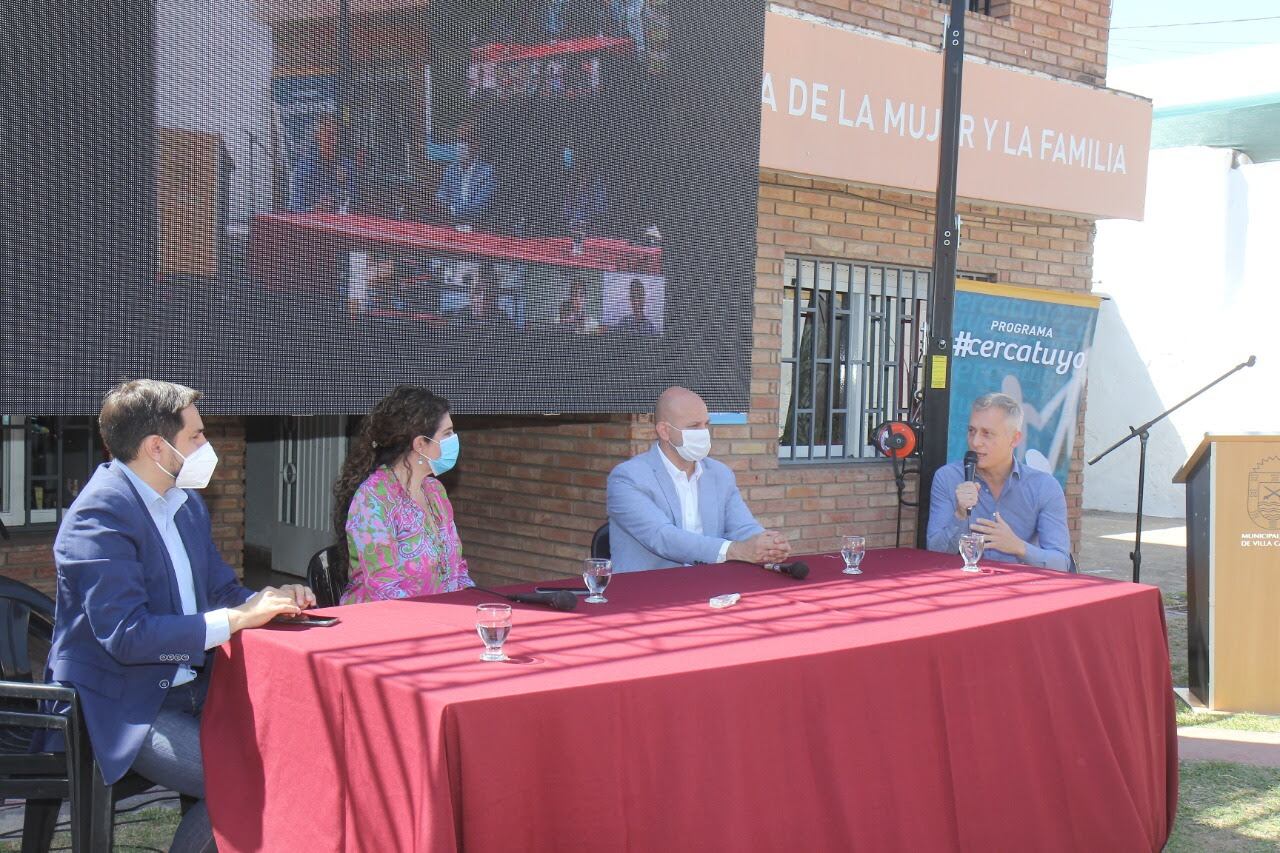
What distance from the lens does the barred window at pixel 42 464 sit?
19.7 ft

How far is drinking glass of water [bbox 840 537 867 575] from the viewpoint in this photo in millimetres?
4137

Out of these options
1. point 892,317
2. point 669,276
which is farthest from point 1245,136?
point 669,276

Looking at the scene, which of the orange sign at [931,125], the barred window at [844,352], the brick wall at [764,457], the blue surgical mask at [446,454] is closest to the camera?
the blue surgical mask at [446,454]

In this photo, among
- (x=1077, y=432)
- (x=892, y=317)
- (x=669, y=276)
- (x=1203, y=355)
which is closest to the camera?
(x=669, y=276)

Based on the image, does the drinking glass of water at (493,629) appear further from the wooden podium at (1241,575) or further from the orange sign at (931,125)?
the wooden podium at (1241,575)

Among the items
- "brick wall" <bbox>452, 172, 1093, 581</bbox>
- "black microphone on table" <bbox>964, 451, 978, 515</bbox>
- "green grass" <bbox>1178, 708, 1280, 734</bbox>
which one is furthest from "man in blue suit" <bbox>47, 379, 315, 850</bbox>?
"green grass" <bbox>1178, 708, 1280, 734</bbox>

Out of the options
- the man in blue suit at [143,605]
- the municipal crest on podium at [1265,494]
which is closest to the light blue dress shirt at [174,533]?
the man in blue suit at [143,605]

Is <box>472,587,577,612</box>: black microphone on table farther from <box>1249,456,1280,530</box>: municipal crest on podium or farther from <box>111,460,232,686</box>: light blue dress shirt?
<box>1249,456,1280,530</box>: municipal crest on podium

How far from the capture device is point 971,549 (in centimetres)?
425

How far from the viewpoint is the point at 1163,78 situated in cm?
Result: 1688

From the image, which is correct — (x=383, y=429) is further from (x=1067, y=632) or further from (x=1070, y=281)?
(x=1070, y=281)

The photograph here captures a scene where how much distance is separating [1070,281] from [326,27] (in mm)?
5880

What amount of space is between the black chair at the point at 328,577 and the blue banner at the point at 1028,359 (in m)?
3.82

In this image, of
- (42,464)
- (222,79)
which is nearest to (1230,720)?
(222,79)
